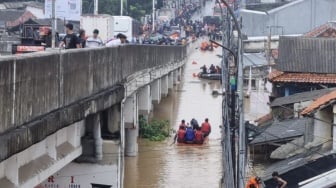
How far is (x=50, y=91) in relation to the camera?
451 inches

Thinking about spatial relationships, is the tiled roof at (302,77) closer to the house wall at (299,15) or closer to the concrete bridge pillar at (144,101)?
the concrete bridge pillar at (144,101)

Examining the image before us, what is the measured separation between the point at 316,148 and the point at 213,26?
75.4 meters

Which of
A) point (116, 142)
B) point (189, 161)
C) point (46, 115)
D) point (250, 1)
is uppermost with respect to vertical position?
point (250, 1)

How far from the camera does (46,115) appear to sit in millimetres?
11133

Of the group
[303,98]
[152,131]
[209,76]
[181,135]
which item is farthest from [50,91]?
[209,76]

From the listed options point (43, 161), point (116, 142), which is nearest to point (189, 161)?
point (116, 142)

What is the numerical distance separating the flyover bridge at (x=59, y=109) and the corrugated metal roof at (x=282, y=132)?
12.6ft

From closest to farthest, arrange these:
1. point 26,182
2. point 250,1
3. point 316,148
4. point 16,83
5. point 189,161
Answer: point 16,83, point 26,182, point 316,148, point 189,161, point 250,1

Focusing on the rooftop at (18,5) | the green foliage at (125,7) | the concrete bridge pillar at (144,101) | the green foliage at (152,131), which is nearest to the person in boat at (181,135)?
the green foliage at (152,131)

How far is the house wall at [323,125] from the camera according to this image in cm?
1827

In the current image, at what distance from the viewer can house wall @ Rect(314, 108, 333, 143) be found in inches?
719

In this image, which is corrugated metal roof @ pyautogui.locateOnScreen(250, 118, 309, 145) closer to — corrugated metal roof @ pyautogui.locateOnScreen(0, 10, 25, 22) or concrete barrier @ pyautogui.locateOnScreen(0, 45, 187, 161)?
concrete barrier @ pyautogui.locateOnScreen(0, 45, 187, 161)

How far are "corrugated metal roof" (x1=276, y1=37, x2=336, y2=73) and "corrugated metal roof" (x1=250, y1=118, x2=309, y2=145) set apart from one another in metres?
6.35

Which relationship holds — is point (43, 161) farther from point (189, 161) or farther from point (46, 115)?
point (189, 161)
